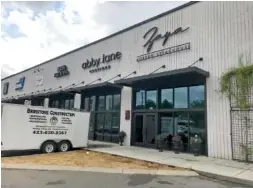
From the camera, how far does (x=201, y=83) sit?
548 inches

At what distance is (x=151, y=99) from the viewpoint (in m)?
16.7

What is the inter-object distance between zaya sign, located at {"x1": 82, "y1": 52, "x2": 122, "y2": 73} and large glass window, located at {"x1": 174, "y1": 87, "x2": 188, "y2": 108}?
232 inches

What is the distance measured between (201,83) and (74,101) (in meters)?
12.7

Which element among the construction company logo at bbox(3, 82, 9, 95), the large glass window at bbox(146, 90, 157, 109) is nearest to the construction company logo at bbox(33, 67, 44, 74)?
the construction company logo at bbox(3, 82, 9, 95)

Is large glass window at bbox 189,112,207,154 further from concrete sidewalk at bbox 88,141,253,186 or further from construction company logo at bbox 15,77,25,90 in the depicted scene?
construction company logo at bbox 15,77,25,90

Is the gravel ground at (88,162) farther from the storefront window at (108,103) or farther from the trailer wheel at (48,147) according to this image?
the storefront window at (108,103)

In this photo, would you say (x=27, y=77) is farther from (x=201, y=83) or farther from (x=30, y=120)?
A: (x=201, y=83)

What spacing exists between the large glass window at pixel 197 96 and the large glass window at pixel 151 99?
8.87 ft

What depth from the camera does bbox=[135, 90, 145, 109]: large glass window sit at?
17166 mm

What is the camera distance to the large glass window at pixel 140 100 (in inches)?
676

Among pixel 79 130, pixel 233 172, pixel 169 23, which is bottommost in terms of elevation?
pixel 233 172

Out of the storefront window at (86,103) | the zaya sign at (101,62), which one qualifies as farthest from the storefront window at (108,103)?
the storefront window at (86,103)

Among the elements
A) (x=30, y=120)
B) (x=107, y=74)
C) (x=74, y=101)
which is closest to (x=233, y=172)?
(x=30, y=120)

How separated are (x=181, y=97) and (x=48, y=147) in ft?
25.7
